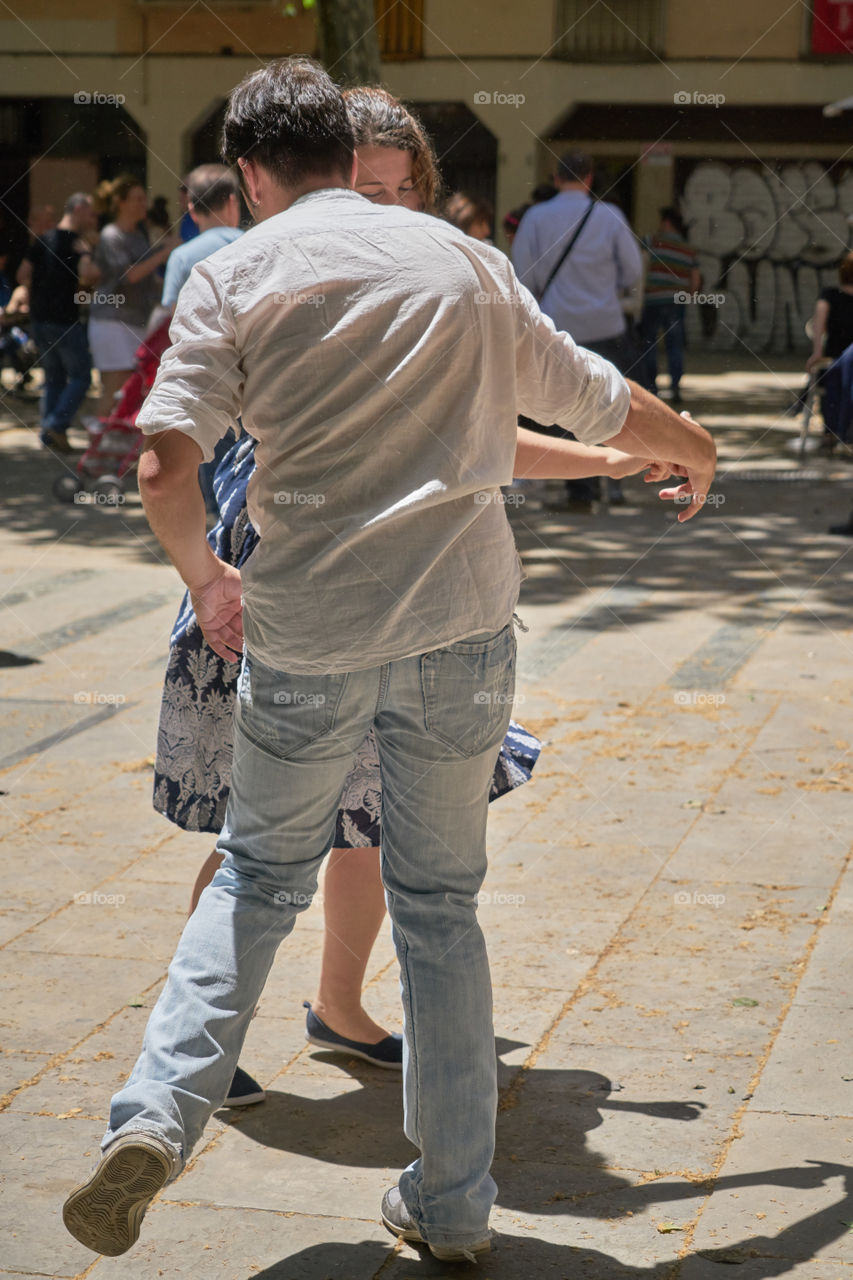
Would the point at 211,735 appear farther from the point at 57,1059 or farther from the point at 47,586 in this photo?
the point at 47,586

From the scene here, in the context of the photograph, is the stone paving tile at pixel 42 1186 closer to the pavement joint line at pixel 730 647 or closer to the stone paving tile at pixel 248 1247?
the stone paving tile at pixel 248 1247

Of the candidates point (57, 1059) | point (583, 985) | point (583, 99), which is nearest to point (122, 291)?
point (583, 985)

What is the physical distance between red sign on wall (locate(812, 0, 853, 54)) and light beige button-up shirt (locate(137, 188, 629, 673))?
24081 mm

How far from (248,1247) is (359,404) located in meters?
1.39

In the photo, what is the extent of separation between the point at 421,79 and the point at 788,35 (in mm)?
5603

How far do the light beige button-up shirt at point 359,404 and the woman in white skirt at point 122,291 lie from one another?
30.8ft

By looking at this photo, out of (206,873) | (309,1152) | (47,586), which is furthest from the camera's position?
(47,586)

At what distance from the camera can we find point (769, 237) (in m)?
24.7

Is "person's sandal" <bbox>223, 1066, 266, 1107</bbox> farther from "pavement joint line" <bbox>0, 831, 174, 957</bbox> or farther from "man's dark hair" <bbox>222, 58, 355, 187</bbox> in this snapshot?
"man's dark hair" <bbox>222, 58, 355, 187</bbox>

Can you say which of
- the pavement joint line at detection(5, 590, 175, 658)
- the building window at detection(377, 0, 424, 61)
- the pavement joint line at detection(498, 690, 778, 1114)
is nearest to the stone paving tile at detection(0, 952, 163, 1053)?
the pavement joint line at detection(498, 690, 778, 1114)

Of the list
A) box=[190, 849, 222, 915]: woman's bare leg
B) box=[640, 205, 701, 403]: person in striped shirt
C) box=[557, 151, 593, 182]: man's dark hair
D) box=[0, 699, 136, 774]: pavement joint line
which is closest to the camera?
box=[190, 849, 222, 915]: woman's bare leg

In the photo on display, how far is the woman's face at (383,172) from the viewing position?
Result: 125 inches

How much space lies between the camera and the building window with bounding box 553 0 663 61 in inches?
975

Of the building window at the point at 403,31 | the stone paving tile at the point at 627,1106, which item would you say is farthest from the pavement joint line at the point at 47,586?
the building window at the point at 403,31
